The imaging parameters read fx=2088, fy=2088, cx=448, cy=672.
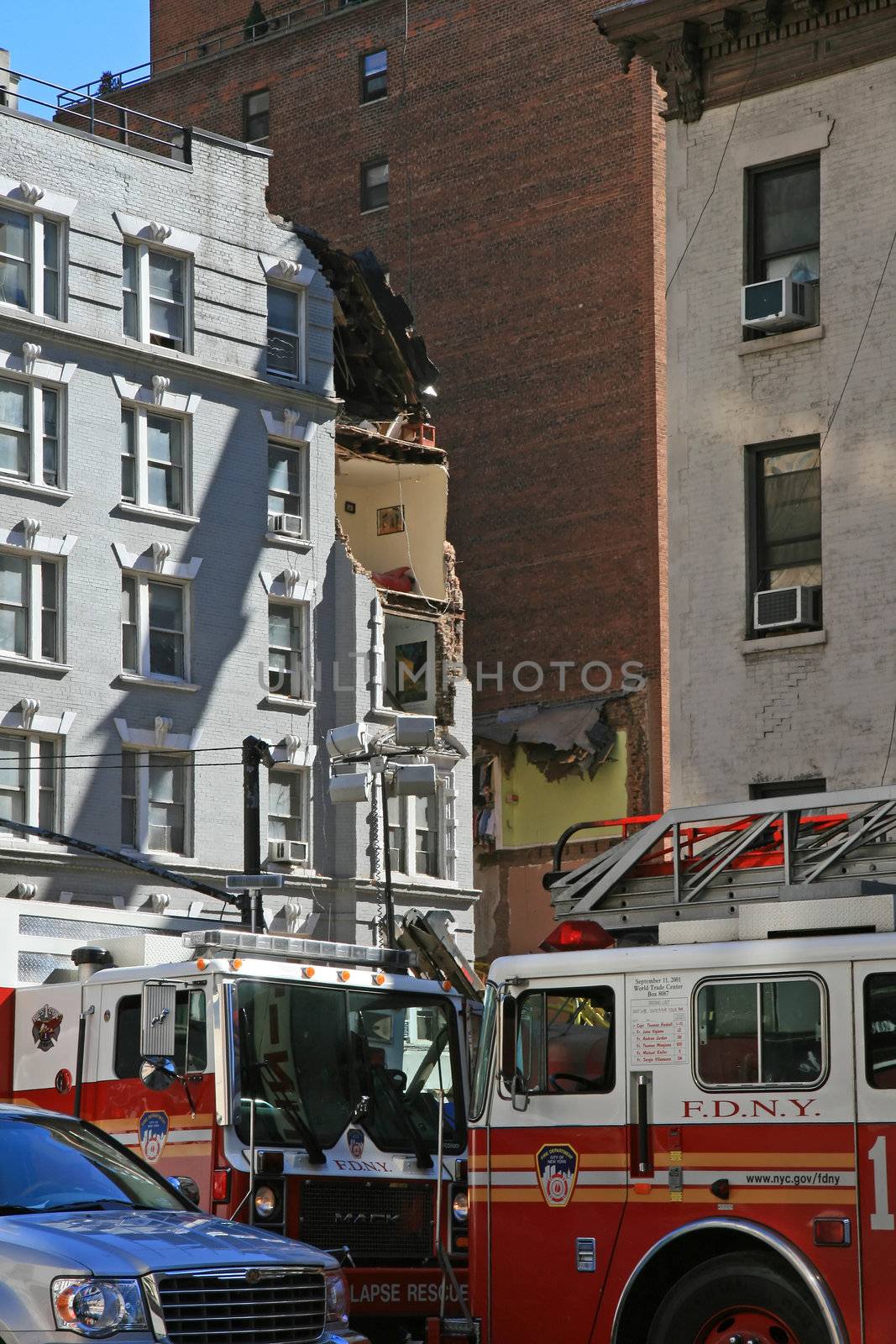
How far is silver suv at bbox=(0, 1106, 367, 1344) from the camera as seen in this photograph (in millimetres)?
9391

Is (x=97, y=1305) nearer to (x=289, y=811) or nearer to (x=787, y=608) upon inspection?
(x=787, y=608)

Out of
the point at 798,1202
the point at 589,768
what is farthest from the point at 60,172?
the point at 798,1202

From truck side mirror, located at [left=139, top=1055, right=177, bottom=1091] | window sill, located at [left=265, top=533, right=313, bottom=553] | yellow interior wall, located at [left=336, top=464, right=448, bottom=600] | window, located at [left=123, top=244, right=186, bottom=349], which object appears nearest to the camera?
truck side mirror, located at [left=139, top=1055, right=177, bottom=1091]

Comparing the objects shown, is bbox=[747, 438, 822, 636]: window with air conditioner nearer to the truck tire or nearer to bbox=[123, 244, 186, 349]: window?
the truck tire

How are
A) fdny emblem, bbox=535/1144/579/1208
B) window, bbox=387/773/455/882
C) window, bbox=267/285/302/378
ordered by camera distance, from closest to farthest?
fdny emblem, bbox=535/1144/579/1208 → window, bbox=387/773/455/882 → window, bbox=267/285/302/378

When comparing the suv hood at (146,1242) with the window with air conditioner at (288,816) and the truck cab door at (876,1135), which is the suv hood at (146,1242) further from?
the window with air conditioner at (288,816)

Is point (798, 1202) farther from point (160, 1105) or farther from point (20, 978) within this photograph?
point (20, 978)

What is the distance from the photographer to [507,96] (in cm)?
5034

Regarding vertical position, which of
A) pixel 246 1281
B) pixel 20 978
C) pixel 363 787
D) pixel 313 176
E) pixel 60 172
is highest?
pixel 313 176

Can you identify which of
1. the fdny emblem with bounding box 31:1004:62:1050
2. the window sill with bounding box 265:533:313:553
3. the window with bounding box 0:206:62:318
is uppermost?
the window with bounding box 0:206:62:318

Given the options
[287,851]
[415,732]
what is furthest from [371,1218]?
[287,851]

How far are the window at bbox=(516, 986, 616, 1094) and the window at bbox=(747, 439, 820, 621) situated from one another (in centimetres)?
1146

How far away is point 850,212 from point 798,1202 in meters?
14.7

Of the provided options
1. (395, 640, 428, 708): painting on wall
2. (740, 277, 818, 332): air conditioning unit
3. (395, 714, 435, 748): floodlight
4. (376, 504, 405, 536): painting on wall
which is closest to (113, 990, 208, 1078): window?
(740, 277, 818, 332): air conditioning unit
